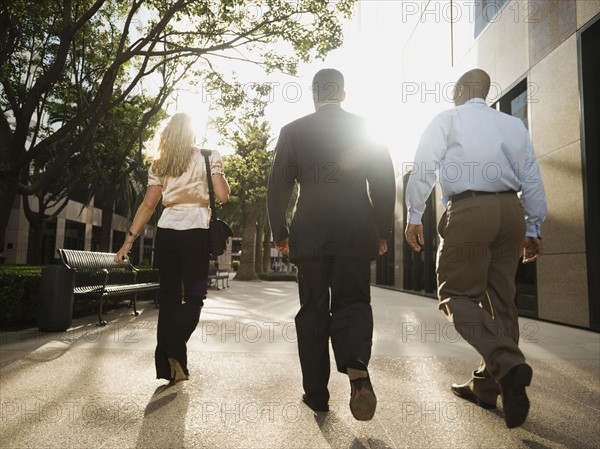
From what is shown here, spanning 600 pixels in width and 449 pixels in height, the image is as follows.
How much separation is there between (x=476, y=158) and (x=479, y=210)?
346 mm

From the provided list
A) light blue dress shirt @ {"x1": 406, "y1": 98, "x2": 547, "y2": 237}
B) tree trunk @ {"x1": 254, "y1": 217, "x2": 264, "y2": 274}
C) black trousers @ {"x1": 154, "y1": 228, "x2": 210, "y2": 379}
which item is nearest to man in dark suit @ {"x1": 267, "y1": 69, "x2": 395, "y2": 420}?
light blue dress shirt @ {"x1": 406, "y1": 98, "x2": 547, "y2": 237}

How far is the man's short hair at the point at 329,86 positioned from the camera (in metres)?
2.94

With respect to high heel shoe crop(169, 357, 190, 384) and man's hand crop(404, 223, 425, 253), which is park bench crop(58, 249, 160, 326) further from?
man's hand crop(404, 223, 425, 253)

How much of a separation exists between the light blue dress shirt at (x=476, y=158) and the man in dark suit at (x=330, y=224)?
0.33 meters

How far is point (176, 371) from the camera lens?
137 inches

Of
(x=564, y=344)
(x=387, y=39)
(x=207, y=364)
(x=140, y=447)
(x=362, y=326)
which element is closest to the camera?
(x=140, y=447)

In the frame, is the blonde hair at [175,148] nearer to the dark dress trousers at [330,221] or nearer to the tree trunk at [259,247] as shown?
the dark dress trousers at [330,221]

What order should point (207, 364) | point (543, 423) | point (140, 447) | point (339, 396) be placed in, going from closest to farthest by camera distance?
point (140, 447) → point (543, 423) → point (339, 396) → point (207, 364)

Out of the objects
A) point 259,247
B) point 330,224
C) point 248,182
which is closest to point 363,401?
point 330,224

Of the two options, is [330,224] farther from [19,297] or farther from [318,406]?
[19,297]

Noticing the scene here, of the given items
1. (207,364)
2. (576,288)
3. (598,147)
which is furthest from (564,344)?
(207,364)

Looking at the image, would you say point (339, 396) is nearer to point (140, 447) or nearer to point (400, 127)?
point (140, 447)

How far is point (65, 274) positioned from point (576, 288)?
752 cm

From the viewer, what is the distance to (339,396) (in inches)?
128
